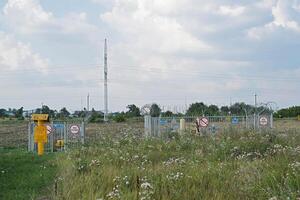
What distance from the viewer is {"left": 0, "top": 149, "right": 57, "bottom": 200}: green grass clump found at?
10.6 meters

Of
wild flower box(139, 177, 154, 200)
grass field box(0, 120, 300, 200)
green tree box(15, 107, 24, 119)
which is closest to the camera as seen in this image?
wild flower box(139, 177, 154, 200)

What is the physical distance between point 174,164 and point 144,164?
3.70ft

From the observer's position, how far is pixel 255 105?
3238cm

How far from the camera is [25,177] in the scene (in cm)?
1287

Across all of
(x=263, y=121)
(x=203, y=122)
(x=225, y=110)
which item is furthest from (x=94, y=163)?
(x=225, y=110)

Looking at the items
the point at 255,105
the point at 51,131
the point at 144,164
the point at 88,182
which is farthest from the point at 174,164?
the point at 255,105

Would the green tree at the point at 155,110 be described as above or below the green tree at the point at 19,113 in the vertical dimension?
below

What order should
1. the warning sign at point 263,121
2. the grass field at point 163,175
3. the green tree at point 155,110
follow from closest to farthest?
the grass field at point 163,175, the warning sign at point 263,121, the green tree at point 155,110

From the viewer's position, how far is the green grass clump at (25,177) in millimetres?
10602

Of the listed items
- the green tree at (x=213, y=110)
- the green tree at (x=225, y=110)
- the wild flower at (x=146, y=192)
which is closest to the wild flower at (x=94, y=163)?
the wild flower at (x=146, y=192)

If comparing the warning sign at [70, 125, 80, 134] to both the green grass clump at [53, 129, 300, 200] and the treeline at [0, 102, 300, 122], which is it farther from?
the green grass clump at [53, 129, 300, 200]

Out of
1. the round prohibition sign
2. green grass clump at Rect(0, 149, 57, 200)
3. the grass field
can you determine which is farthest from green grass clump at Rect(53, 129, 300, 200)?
the round prohibition sign

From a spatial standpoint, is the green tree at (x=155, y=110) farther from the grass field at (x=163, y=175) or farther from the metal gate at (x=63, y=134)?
→ the grass field at (x=163, y=175)

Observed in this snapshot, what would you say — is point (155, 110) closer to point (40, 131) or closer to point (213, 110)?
point (213, 110)
